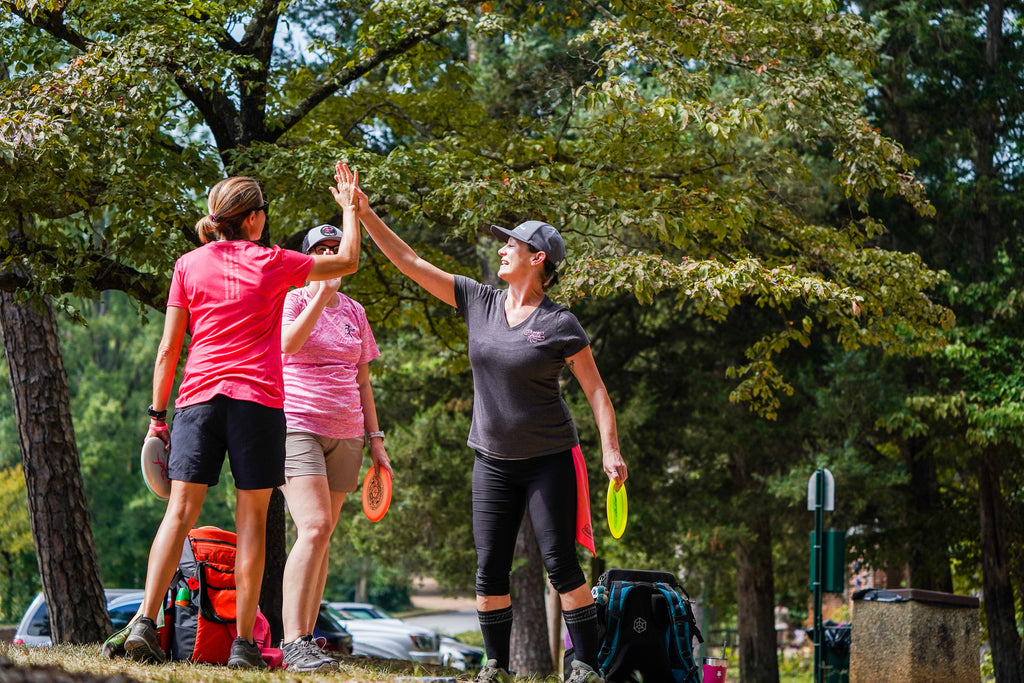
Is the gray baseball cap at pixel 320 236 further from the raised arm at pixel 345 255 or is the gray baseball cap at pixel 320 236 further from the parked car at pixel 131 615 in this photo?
the parked car at pixel 131 615

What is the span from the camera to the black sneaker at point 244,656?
183 inches

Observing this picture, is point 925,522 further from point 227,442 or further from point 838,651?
point 227,442

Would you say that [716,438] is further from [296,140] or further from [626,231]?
[296,140]

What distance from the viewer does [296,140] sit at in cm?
1125

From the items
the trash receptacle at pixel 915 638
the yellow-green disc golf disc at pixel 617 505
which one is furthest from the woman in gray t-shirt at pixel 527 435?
the trash receptacle at pixel 915 638

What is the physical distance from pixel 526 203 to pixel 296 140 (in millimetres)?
3157

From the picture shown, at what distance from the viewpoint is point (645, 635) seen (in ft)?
19.2

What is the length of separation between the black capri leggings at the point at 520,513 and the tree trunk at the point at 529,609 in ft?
40.7

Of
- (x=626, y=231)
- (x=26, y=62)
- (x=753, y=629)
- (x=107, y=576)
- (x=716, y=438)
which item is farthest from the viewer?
(x=107, y=576)

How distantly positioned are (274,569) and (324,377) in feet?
14.8

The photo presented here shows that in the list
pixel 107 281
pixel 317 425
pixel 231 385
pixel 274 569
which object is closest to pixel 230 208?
pixel 231 385

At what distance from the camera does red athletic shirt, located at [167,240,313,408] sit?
4504 millimetres

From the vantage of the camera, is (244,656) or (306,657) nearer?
(244,656)

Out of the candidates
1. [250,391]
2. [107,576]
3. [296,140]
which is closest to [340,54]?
[296,140]
